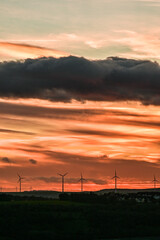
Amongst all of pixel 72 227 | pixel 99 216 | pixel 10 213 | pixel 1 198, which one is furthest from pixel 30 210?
pixel 1 198

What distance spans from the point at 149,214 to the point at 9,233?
128 feet

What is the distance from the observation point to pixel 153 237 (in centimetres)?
8825

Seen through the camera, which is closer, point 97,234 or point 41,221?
point 97,234

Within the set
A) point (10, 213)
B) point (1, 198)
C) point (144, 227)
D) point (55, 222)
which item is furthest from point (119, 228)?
point (1, 198)

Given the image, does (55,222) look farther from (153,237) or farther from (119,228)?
(153,237)

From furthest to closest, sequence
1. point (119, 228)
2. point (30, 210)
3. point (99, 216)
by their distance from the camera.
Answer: point (30, 210) → point (99, 216) → point (119, 228)

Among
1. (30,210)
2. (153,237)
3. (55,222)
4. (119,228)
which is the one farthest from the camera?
(30,210)

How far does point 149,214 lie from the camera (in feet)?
384

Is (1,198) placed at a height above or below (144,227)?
above

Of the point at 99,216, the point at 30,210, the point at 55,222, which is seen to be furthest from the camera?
the point at 30,210

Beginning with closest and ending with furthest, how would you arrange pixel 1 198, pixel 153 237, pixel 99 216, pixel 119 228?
pixel 153 237 → pixel 119 228 → pixel 99 216 → pixel 1 198

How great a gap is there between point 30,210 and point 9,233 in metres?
35.0

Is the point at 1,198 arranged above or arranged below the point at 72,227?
above

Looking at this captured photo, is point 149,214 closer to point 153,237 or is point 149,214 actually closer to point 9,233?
point 153,237
